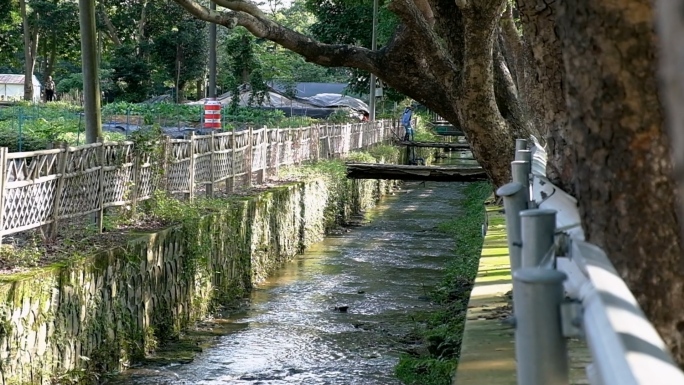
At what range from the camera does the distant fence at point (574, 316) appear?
1741 millimetres

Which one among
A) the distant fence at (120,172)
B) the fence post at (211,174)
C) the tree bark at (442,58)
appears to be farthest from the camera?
the fence post at (211,174)

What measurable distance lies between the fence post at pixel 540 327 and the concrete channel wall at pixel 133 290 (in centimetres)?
662

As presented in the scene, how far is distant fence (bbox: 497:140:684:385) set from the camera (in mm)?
1741

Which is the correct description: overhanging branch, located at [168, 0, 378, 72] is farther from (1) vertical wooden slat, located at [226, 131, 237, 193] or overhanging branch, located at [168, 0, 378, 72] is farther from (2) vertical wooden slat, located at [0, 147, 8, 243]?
(1) vertical wooden slat, located at [226, 131, 237, 193]

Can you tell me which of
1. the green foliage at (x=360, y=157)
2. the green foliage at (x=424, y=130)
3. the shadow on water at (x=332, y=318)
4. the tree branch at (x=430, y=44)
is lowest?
the shadow on water at (x=332, y=318)

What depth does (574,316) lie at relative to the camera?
2.49 m

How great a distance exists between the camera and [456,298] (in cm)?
1505

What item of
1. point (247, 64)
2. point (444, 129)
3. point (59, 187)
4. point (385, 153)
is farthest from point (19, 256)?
point (444, 129)

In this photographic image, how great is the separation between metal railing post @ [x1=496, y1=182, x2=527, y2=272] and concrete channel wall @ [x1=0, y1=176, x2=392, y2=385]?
5.35m

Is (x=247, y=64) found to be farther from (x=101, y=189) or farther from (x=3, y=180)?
(x=3, y=180)

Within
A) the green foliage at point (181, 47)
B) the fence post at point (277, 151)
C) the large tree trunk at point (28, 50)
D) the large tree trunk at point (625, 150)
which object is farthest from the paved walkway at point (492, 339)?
the large tree trunk at point (28, 50)

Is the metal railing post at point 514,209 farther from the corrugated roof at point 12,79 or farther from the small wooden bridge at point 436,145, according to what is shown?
the corrugated roof at point 12,79

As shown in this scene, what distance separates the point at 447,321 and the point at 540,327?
414 inches

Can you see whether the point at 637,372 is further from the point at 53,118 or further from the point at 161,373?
the point at 53,118
